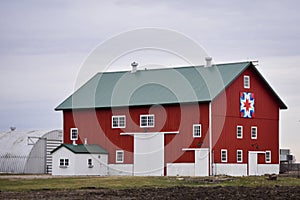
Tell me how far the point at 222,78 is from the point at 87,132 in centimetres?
1292

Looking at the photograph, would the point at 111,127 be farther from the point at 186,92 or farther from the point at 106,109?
the point at 186,92

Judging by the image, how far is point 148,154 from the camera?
202 feet

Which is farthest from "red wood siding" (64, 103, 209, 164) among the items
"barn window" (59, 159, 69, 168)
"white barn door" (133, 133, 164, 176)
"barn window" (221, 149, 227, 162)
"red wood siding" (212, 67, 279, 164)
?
"barn window" (59, 159, 69, 168)

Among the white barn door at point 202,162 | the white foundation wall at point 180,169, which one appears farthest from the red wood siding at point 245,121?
the white foundation wall at point 180,169

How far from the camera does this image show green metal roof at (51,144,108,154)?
6125 cm

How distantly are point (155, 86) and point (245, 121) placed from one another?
828cm

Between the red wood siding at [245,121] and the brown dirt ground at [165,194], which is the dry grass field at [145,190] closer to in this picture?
the brown dirt ground at [165,194]

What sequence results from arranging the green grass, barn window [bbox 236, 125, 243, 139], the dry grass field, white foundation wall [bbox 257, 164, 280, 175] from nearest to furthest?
the dry grass field
the green grass
barn window [bbox 236, 125, 243, 139]
white foundation wall [bbox 257, 164, 280, 175]

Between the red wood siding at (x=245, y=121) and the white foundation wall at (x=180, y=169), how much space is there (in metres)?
1.99

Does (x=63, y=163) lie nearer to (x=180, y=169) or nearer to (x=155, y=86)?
(x=180, y=169)

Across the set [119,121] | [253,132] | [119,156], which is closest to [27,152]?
[119,156]

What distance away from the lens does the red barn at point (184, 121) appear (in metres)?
59.2

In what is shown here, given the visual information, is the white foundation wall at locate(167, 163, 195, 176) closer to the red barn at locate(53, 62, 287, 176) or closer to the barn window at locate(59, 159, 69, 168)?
the red barn at locate(53, 62, 287, 176)

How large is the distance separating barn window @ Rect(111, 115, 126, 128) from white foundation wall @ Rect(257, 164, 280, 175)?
11763 millimetres
